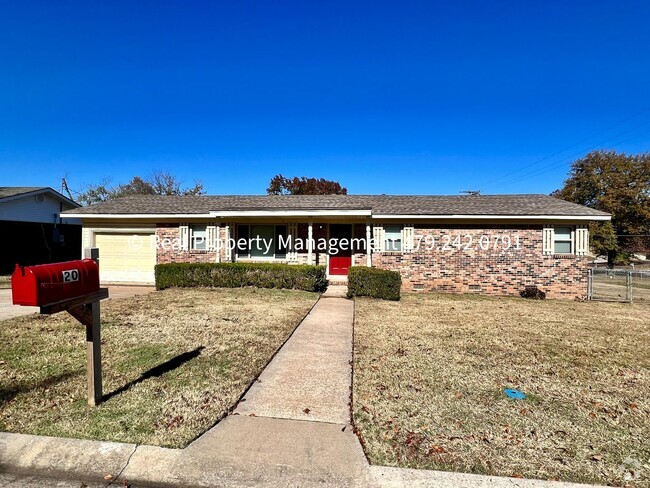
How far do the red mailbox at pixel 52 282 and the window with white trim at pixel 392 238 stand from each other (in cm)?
1085

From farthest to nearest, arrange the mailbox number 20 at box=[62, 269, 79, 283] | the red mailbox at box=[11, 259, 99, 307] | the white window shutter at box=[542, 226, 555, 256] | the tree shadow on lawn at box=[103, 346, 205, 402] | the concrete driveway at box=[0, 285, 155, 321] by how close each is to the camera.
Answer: the white window shutter at box=[542, 226, 555, 256]
the concrete driveway at box=[0, 285, 155, 321]
the tree shadow on lawn at box=[103, 346, 205, 402]
the mailbox number 20 at box=[62, 269, 79, 283]
the red mailbox at box=[11, 259, 99, 307]

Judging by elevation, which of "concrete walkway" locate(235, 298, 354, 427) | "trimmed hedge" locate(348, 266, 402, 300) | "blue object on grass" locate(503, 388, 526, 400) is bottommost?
"blue object on grass" locate(503, 388, 526, 400)

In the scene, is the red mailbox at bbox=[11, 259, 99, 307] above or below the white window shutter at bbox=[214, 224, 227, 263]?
below

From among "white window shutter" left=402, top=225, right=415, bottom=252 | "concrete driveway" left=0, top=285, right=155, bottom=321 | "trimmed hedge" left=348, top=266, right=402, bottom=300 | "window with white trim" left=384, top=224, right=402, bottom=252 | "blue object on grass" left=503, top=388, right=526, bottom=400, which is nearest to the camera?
"blue object on grass" left=503, top=388, right=526, bottom=400

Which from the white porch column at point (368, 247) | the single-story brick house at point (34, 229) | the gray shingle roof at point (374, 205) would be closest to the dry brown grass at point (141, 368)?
the white porch column at point (368, 247)

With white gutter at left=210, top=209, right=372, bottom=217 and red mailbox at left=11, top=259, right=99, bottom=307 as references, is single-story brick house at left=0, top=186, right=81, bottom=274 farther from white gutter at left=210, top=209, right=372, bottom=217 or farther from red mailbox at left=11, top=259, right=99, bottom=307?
red mailbox at left=11, top=259, right=99, bottom=307

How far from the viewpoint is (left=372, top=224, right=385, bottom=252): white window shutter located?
1311 cm

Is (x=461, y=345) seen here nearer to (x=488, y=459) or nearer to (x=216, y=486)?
(x=488, y=459)

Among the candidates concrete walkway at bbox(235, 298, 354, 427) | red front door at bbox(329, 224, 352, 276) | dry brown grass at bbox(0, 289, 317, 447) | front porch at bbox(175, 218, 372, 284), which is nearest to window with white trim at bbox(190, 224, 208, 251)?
front porch at bbox(175, 218, 372, 284)

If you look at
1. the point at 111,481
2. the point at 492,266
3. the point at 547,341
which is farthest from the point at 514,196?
the point at 111,481

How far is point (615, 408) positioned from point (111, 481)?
4778 mm

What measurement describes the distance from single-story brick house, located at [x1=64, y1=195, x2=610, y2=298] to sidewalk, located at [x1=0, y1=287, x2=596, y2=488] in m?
9.81

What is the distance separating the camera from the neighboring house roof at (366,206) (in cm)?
1245

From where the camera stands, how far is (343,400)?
3.68m
